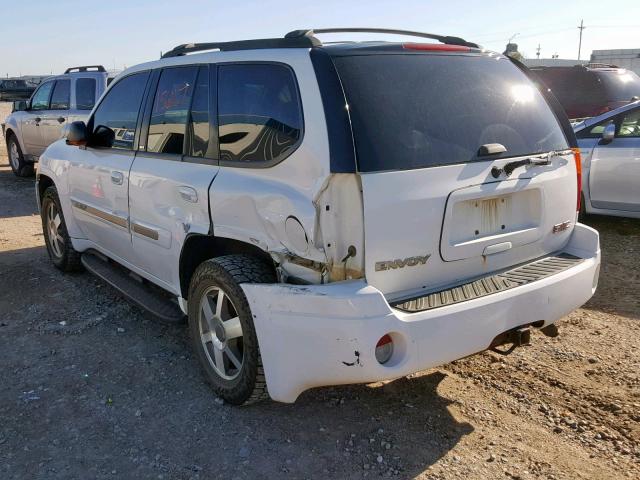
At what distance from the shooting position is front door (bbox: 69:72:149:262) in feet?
14.7

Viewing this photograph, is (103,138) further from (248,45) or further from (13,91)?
(13,91)

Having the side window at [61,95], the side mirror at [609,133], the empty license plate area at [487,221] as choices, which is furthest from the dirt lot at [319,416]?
the side window at [61,95]

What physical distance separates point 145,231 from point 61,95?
27.0 feet

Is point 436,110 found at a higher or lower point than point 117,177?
higher

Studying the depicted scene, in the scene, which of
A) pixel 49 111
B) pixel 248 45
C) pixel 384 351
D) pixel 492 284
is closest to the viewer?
pixel 384 351

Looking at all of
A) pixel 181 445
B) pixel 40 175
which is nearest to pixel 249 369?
pixel 181 445

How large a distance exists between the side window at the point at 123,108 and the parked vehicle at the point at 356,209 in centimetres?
45

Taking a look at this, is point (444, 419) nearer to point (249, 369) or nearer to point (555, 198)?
point (249, 369)

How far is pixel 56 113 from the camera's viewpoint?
11.2 metres

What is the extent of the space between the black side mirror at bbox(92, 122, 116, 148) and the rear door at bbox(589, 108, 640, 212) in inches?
201

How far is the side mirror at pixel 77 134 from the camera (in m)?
4.83

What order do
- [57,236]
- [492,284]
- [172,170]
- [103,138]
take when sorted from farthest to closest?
[57,236]
[103,138]
[172,170]
[492,284]

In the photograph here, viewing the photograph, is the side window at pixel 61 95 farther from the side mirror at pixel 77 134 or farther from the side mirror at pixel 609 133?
the side mirror at pixel 609 133

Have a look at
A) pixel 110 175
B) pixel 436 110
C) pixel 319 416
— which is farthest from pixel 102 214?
pixel 436 110
